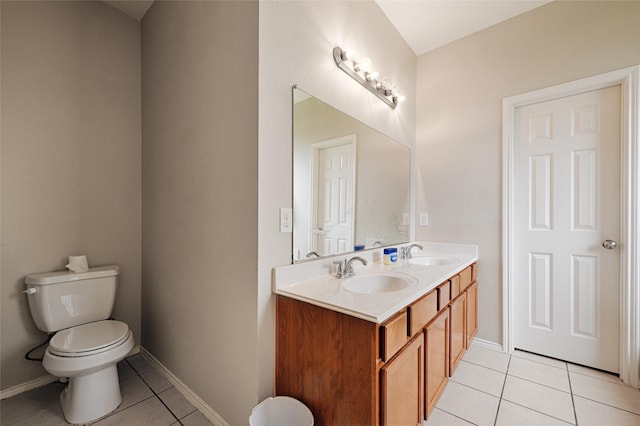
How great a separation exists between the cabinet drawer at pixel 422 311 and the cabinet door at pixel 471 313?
0.78 m

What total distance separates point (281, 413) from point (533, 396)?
1575mm

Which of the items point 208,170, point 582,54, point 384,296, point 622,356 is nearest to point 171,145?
point 208,170

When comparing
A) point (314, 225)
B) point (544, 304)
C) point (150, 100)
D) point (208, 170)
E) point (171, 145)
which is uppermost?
point (150, 100)

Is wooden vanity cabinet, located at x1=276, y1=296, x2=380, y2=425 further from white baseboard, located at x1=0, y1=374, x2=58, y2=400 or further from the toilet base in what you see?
white baseboard, located at x1=0, y1=374, x2=58, y2=400

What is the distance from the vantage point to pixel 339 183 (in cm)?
174

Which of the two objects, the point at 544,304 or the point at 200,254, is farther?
the point at 544,304

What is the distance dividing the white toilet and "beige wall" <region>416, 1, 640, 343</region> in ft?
8.19

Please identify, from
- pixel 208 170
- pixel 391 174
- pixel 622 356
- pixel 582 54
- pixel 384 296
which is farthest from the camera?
pixel 391 174

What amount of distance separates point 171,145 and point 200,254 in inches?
31.2

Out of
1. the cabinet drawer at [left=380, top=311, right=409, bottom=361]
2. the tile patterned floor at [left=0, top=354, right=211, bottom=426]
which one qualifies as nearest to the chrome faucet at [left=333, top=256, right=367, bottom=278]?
the cabinet drawer at [left=380, top=311, right=409, bottom=361]

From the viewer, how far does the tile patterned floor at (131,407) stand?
1.48 metres

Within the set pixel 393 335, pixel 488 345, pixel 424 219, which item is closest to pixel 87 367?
pixel 393 335

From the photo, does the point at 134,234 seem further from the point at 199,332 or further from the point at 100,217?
the point at 199,332

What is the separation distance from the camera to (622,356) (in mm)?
1825
